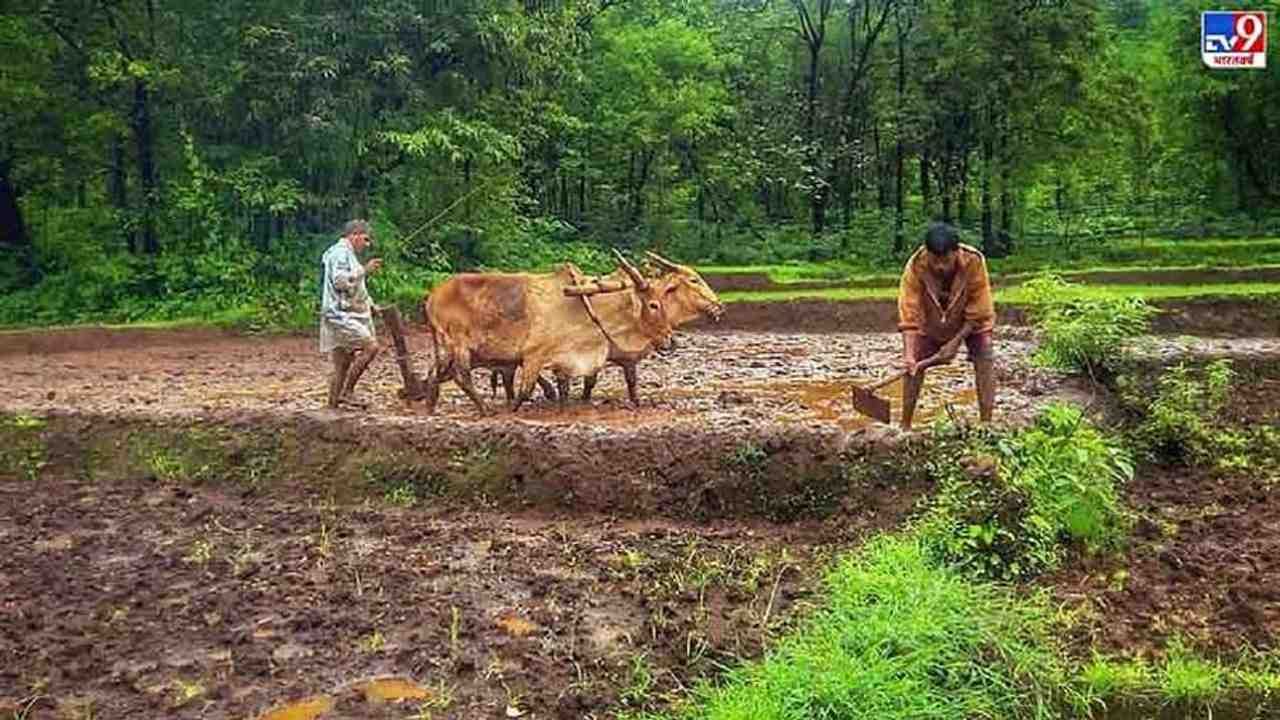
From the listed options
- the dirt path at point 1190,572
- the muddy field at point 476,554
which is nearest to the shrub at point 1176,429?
the dirt path at point 1190,572

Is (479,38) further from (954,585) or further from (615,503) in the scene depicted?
(954,585)

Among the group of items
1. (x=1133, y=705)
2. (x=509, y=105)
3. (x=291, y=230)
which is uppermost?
(x=509, y=105)

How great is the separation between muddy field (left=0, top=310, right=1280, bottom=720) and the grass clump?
0.33 m

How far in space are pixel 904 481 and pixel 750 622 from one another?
251cm

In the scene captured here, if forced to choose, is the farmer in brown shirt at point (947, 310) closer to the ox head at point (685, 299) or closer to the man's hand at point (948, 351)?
the man's hand at point (948, 351)

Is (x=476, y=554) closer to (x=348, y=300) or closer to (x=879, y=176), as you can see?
(x=348, y=300)

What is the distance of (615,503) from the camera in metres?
9.77

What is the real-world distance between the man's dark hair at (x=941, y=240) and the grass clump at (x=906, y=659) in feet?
10.3

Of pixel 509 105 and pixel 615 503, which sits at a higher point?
pixel 509 105

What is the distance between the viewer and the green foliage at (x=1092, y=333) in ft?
39.1

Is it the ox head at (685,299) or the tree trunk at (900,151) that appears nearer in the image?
the ox head at (685,299)

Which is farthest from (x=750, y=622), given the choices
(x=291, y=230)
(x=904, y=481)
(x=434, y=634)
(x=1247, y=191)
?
(x=1247, y=191)

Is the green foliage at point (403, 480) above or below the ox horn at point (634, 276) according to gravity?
below

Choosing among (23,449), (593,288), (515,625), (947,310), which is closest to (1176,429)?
(947,310)
